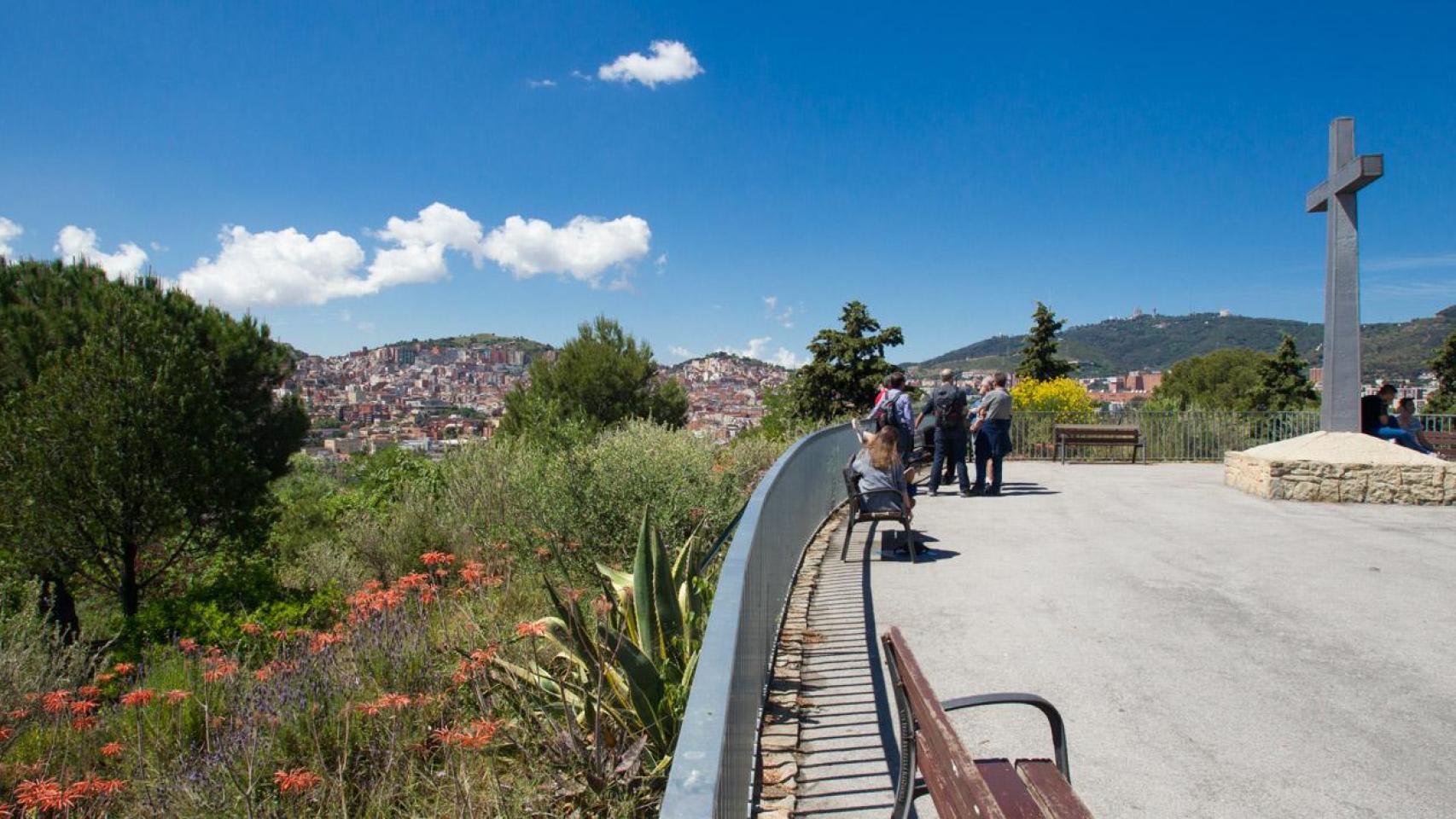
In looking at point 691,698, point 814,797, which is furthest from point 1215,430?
point 691,698

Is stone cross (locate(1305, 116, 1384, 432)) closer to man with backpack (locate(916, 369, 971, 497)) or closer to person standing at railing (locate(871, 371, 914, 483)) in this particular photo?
man with backpack (locate(916, 369, 971, 497))

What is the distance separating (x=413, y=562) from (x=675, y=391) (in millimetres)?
24353

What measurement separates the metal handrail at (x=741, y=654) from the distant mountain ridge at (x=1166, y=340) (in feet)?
323

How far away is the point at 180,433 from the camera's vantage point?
37.9 ft

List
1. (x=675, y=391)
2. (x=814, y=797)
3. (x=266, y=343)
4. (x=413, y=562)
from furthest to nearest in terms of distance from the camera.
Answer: (x=675, y=391), (x=266, y=343), (x=413, y=562), (x=814, y=797)

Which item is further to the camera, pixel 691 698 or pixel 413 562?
pixel 413 562

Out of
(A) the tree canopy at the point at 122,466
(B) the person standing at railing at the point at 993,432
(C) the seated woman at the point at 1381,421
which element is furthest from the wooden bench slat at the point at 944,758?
(C) the seated woman at the point at 1381,421

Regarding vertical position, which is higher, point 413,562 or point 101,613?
point 413,562

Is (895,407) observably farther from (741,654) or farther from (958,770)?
(958,770)

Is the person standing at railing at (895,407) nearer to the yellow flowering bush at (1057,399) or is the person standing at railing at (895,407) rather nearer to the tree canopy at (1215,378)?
the yellow flowering bush at (1057,399)

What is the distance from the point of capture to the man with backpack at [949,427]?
35.1 ft

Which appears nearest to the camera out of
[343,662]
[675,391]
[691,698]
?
[691,698]

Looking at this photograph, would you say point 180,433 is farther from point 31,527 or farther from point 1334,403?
point 1334,403

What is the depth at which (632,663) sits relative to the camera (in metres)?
3.34
